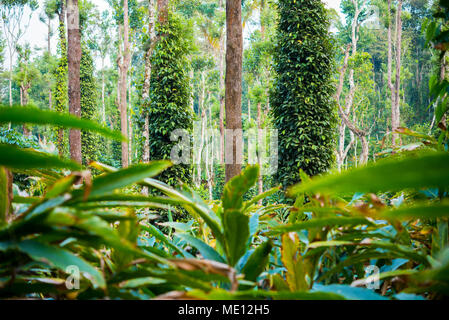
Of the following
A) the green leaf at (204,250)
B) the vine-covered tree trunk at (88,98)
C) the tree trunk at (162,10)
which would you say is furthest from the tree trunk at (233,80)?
the vine-covered tree trunk at (88,98)

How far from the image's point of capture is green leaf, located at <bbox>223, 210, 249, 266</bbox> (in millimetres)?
384

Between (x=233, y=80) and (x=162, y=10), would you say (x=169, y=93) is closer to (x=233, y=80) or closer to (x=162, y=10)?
(x=162, y=10)

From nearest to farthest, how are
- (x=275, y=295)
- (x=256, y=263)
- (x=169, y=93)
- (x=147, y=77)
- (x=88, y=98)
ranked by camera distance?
1. (x=275, y=295)
2. (x=256, y=263)
3. (x=147, y=77)
4. (x=169, y=93)
5. (x=88, y=98)

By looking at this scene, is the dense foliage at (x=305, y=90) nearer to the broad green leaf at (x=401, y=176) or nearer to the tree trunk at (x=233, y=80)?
the tree trunk at (x=233, y=80)

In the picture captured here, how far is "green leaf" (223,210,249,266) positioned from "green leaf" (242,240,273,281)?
17 millimetres

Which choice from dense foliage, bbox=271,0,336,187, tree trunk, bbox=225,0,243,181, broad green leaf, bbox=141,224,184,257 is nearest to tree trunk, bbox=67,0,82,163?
tree trunk, bbox=225,0,243,181

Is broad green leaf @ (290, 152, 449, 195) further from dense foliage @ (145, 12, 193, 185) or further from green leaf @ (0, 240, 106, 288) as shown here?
dense foliage @ (145, 12, 193, 185)

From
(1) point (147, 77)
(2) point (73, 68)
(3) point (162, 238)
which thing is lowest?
(3) point (162, 238)

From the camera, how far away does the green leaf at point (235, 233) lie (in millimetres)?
384

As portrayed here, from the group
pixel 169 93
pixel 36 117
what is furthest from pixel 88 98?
pixel 36 117

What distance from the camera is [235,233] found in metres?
0.40

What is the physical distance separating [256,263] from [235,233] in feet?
0.19

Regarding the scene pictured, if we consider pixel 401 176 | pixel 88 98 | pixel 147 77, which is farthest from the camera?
pixel 88 98
